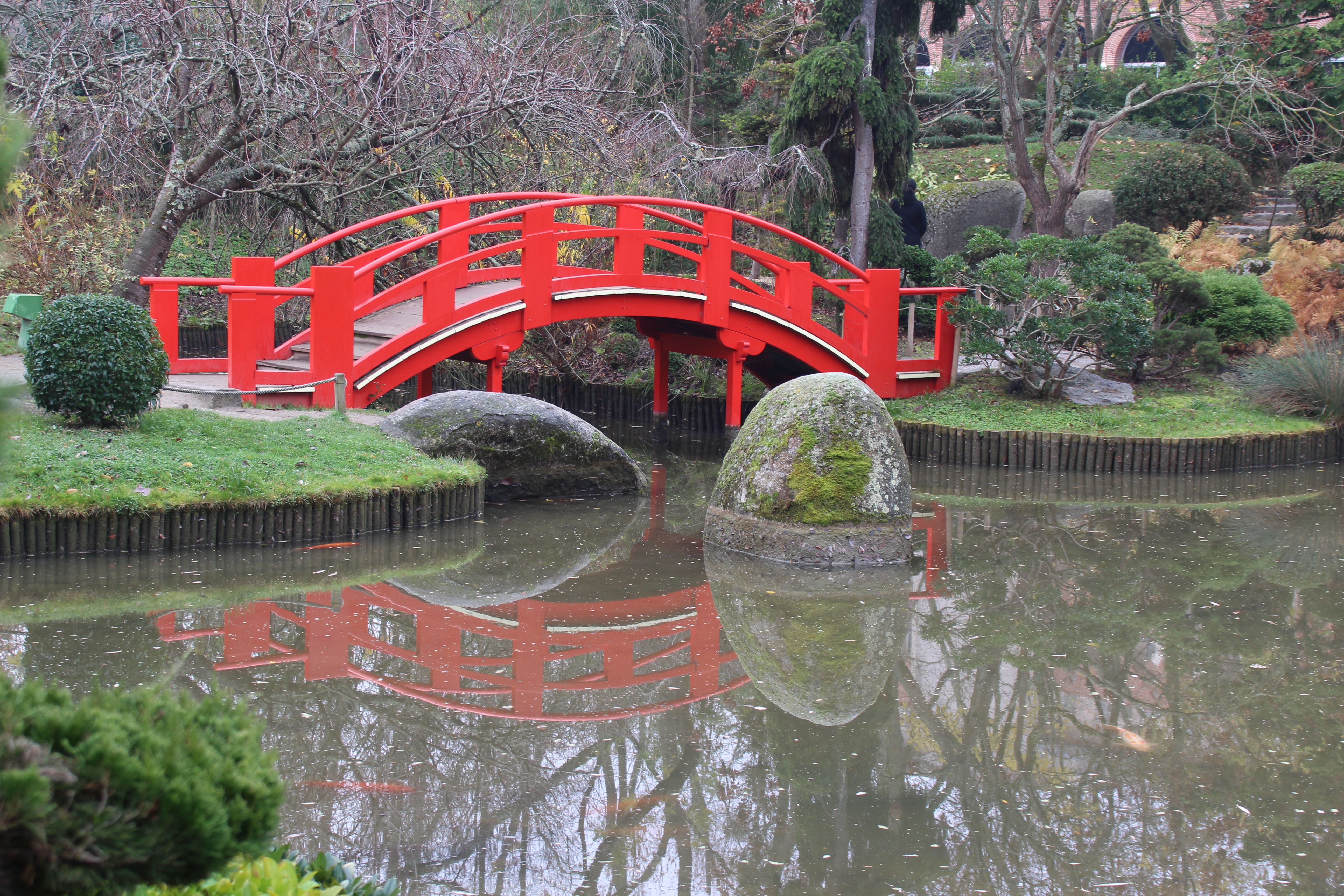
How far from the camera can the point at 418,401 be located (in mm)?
9508

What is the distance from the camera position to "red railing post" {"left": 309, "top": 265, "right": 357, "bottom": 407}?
944 centimetres

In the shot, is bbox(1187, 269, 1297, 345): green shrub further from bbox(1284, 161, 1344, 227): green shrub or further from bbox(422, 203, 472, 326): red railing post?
bbox(422, 203, 472, 326): red railing post

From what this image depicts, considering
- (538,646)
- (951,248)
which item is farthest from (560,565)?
(951,248)

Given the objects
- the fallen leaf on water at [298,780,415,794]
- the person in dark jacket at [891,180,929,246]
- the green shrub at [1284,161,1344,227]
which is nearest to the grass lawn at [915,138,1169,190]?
the green shrub at [1284,161,1344,227]

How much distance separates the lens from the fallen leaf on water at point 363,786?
13.4 ft

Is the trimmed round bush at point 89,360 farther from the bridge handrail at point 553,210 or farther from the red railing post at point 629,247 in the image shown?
the red railing post at point 629,247

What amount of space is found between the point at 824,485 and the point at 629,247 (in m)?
4.58

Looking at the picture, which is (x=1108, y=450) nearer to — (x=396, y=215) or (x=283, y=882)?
(x=396, y=215)

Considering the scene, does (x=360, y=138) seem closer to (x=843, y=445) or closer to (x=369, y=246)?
(x=369, y=246)

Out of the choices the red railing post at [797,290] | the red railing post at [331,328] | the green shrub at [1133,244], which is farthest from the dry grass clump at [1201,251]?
the red railing post at [331,328]

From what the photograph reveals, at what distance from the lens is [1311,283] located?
15398 millimetres

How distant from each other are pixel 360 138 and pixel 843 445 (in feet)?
Answer: 24.9

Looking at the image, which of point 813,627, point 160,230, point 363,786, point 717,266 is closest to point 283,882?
point 363,786

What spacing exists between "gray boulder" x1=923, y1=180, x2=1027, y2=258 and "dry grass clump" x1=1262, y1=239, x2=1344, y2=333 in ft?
16.5
